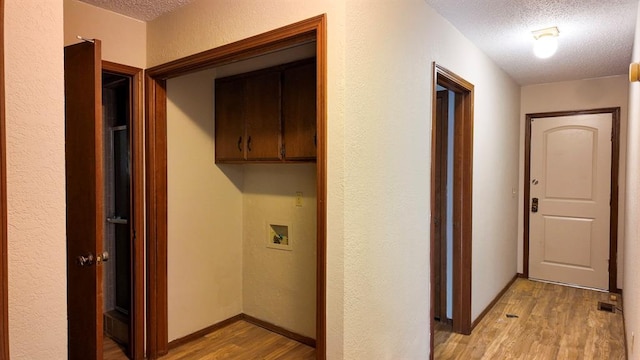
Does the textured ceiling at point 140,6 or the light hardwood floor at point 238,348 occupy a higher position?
the textured ceiling at point 140,6

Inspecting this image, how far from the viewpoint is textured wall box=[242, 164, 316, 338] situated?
9.87ft

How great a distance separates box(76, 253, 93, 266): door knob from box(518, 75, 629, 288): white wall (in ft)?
14.9

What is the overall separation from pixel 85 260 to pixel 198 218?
118 cm

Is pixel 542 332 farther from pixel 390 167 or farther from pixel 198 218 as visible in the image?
pixel 198 218

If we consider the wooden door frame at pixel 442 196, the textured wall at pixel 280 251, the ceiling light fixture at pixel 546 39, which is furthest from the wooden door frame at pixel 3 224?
the ceiling light fixture at pixel 546 39

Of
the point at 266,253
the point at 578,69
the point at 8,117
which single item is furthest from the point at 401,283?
the point at 578,69

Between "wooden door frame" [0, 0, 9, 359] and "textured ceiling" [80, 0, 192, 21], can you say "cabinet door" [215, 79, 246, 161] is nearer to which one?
"textured ceiling" [80, 0, 192, 21]

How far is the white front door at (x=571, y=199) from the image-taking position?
4.20 metres

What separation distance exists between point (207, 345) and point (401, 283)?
1.71 meters

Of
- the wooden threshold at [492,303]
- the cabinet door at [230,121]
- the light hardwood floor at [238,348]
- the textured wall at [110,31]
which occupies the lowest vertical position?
the light hardwood floor at [238,348]

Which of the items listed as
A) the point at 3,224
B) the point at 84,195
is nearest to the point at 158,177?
the point at 84,195

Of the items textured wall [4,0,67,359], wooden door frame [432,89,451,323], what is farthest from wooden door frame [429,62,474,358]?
textured wall [4,0,67,359]

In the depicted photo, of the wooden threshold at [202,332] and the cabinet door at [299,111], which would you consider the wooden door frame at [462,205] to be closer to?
the cabinet door at [299,111]

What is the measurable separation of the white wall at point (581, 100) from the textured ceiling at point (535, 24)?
0.53 metres
